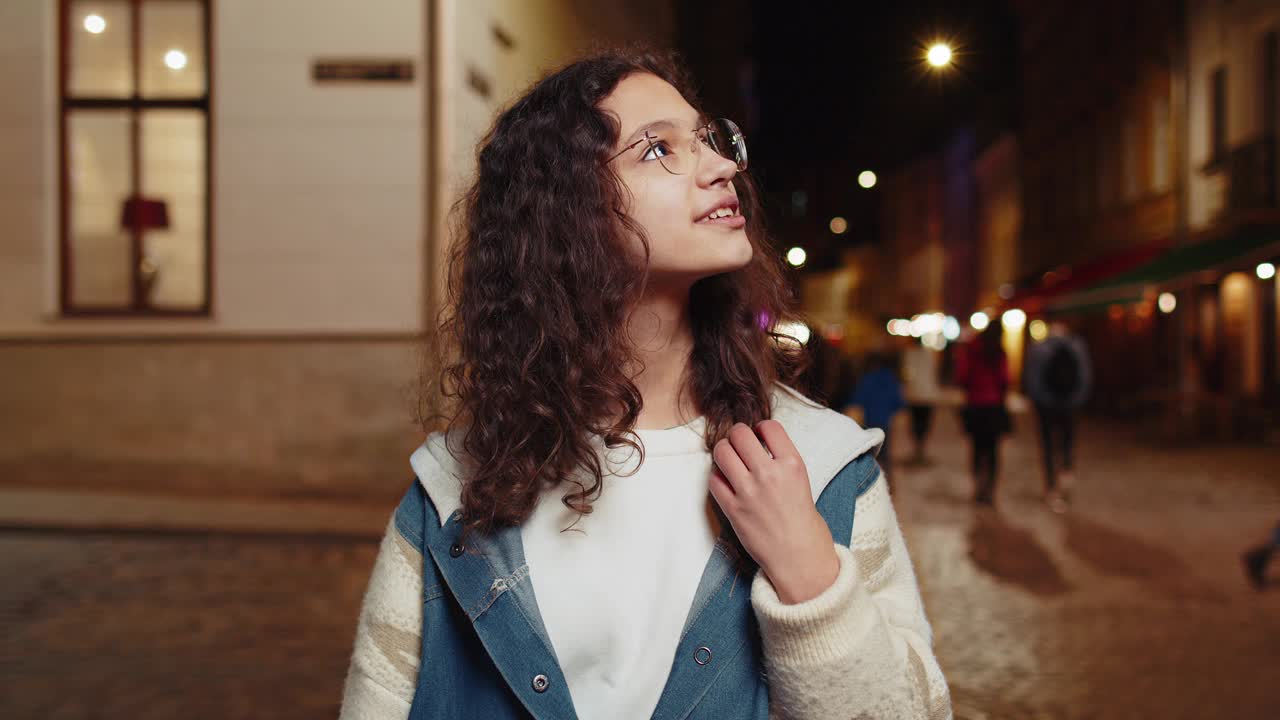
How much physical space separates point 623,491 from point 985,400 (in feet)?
25.7

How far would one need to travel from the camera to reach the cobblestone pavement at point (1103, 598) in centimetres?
402

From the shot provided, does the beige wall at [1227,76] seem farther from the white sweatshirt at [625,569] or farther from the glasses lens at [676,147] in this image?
the white sweatshirt at [625,569]

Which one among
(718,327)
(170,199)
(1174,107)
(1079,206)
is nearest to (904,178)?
(1079,206)

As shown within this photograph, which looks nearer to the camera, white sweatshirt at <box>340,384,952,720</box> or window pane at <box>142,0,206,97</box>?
white sweatshirt at <box>340,384,952,720</box>

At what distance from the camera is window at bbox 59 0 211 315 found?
8.48 meters

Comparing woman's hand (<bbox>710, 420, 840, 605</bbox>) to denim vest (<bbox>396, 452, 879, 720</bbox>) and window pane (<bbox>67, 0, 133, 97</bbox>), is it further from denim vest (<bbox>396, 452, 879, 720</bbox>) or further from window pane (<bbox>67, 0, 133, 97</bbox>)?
window pane (<bbox>67, 0, 133, 97</bbox>)

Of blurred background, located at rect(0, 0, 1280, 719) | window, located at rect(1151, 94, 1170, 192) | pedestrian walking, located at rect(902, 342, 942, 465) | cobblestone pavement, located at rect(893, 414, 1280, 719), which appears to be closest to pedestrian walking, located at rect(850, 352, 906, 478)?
blurred background, located at rect(0, 0, 1280, 719)

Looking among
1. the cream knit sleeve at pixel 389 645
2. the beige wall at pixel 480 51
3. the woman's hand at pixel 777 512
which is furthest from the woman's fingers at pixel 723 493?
the beige wall at pixel 480 51

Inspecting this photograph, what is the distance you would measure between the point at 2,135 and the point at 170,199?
1.35 meters

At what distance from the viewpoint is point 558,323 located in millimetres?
1589

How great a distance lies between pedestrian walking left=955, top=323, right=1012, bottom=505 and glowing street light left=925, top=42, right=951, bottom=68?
578 centimetres

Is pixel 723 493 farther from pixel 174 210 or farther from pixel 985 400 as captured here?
pixel 174 210

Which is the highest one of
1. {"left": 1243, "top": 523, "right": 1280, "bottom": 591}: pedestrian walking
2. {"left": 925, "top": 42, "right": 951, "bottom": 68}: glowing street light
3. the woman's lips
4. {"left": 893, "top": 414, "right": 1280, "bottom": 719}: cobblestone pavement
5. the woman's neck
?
{"left": 925, "top": 42, "right": 951, "bottom": 68}: glowing street light

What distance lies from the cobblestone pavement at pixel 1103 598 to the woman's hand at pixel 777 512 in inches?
109
